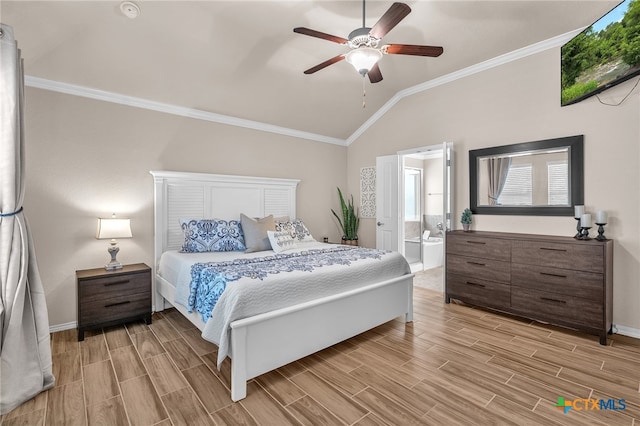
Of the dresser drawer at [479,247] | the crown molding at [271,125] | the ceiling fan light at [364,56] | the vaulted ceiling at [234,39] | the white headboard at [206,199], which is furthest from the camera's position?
the white headboard at [206,199]

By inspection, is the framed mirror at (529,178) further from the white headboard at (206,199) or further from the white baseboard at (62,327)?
the white baseboard at (62,327)

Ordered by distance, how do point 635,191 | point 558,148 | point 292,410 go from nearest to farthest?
point 292,410
point 635,191
point 558,148

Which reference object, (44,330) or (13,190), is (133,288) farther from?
(13,190)

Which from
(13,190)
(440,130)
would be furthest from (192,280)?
(440,130)

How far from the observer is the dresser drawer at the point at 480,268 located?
340 centimetres

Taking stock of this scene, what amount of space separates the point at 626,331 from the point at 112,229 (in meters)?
5.20

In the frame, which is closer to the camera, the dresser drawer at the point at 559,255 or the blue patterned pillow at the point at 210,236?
the dresser drawer at the point at 559,255

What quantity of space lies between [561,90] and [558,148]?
0.62 meters

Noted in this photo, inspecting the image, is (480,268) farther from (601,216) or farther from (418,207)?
(418,207)

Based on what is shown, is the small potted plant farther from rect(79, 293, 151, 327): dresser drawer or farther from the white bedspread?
rect(79, 293, 151, 327): dresser drawer

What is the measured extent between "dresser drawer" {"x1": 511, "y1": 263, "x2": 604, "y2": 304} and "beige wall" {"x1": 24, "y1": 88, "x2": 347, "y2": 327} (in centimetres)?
385

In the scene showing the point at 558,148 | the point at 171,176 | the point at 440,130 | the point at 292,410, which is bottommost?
the point at 292,410

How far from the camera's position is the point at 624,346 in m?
2.70

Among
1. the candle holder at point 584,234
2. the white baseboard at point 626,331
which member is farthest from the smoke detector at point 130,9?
the white baseboard at point 626,331
